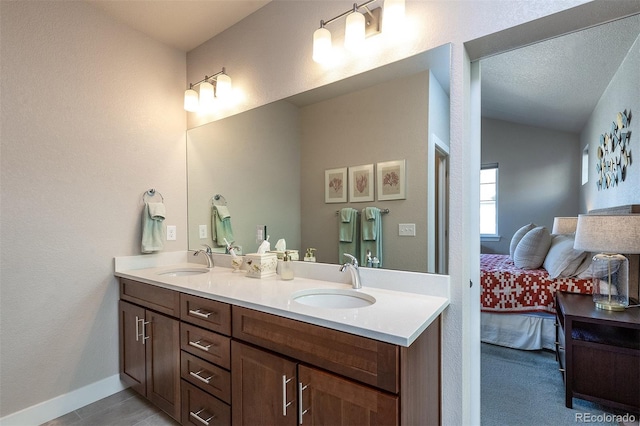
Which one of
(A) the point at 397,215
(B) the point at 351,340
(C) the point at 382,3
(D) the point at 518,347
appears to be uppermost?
(C) the point at 382,3

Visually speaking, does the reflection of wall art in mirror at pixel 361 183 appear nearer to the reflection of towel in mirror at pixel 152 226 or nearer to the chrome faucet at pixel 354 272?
the chrome faucet at pixel 354 272

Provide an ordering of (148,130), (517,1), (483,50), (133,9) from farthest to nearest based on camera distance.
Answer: (148,130) → (133,9) → (483,50) → (517,1)

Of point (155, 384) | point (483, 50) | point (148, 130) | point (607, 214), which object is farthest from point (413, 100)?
point (155, 384)

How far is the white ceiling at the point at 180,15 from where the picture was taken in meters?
1.92

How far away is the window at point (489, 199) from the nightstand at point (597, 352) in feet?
1.37

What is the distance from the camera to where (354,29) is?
56.8 inches

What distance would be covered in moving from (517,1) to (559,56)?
30cm

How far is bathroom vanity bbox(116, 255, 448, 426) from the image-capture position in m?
0.97

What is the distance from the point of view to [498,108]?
142 cm

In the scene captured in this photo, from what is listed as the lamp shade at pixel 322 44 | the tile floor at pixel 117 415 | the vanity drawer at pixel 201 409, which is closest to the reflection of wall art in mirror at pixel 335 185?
the lamp shade at pixel 322 44

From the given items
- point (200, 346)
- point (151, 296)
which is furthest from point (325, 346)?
point (151, 296)

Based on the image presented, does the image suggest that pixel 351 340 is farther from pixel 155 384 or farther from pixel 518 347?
pixel 155 384

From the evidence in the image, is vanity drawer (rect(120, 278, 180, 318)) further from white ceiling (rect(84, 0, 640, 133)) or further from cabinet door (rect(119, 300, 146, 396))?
white ceiling (rect(84, 0, 640, 133))

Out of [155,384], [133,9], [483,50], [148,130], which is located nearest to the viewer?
[483,50]
